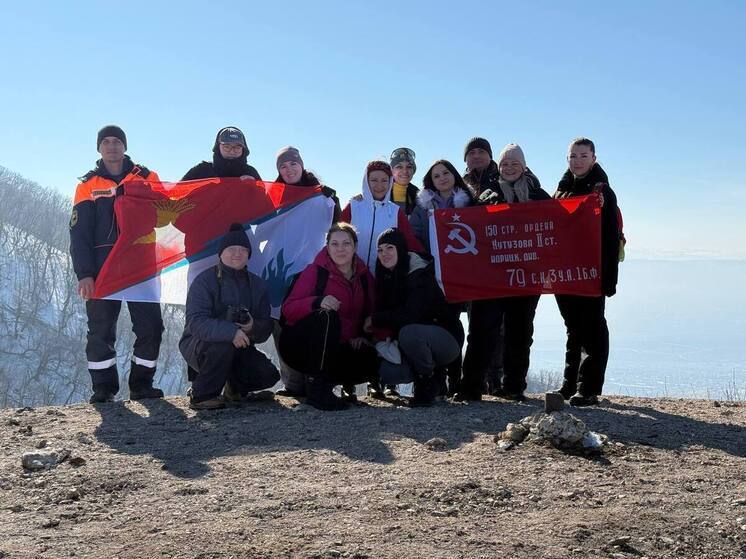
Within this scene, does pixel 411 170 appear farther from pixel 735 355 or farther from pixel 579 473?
pixel 735 355

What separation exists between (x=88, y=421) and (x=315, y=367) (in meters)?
2.12

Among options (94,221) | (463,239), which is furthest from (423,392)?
(94,221)

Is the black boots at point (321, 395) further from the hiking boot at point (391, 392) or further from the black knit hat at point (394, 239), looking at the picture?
the black knit hat at point (394, 239)

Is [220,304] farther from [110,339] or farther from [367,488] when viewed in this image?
[367,488]

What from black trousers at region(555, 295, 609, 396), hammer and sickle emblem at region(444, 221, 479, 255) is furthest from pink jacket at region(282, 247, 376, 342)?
black trousers at region(555, 295, 609, 396)

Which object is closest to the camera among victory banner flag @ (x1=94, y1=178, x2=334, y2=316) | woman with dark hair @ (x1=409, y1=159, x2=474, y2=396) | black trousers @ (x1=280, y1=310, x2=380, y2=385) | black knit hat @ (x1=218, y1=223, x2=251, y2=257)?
black trousers @ (x1=280, y1=310, x2=380, y2=385)

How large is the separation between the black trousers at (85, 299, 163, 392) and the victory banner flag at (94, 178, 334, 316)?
0.72ft

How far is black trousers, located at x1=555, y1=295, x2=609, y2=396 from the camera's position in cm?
719

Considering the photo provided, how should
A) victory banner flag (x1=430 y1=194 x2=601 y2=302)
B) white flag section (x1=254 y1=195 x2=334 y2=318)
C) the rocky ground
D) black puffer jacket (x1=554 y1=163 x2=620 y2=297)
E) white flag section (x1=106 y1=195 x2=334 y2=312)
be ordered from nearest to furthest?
the rocky ground
black puffer jacket (x1=554 y1=163 x2=620 y2=297)
victory banner flag (x1=430 y1=194 x2=601 y2=302)
white flag section (x1=106 y1=195 x2=334 y2=312)
white flag section (x1=254 y1=195 x2=334 y2=318)

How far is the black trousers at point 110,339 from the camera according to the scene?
7621mm

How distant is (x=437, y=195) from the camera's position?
25.1ft

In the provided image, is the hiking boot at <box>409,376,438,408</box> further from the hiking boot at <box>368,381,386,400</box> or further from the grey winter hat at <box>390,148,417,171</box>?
the grey winter hat at <box>390,148,417,171</box>

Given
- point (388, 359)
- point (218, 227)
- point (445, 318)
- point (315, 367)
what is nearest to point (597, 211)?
point (445, 318)

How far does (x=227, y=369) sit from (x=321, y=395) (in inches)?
37.7
